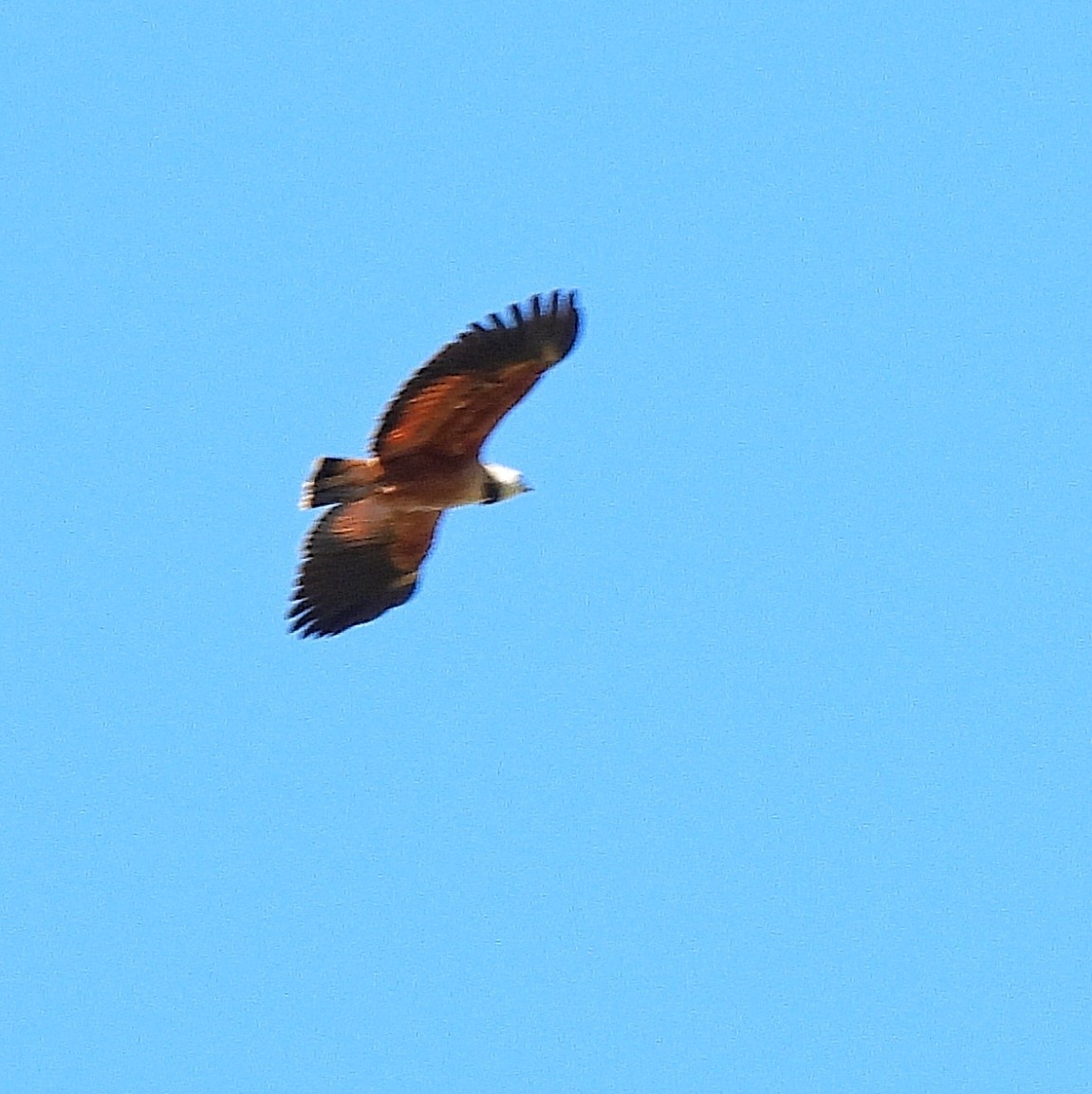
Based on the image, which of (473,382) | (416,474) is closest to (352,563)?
(416,474)

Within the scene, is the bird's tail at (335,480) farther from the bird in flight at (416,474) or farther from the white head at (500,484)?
the white head at (500,484)

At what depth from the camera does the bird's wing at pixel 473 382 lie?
14.9m

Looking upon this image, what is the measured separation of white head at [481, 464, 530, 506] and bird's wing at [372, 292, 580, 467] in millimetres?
207

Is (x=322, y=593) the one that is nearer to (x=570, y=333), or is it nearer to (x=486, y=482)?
(x=486, y=482)

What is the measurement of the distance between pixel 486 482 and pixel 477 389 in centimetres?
105

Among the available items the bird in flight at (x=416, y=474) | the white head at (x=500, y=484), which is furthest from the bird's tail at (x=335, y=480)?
the white head at (x=500, y=484)

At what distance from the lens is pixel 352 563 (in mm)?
16906

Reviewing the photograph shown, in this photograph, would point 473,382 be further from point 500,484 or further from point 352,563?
point 352,563

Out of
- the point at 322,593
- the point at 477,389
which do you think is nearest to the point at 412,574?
the point at 322,593

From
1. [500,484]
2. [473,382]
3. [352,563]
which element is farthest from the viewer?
[352,563]

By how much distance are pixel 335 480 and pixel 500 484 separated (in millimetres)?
1097

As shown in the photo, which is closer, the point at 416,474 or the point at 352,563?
the point at 416,474

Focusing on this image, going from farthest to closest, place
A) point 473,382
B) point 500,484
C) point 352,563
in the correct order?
point 352,563, point 500,484, point 473,382

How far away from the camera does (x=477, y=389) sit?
15.4 m
